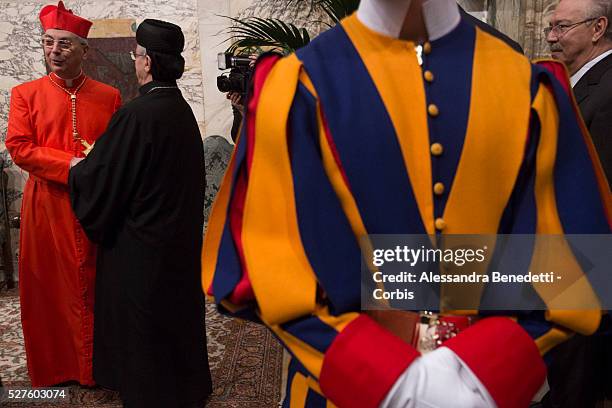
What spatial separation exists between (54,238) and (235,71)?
126cm

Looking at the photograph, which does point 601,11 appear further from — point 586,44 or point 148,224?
point 148,224

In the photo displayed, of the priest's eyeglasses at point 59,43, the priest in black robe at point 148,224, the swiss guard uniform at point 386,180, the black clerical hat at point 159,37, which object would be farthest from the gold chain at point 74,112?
the swiss guard uniform at point 386,180

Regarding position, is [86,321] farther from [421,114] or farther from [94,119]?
[421,114]

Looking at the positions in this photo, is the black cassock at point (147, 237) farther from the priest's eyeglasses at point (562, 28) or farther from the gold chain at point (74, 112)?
the priest's eyeglasses at point (562, 28)

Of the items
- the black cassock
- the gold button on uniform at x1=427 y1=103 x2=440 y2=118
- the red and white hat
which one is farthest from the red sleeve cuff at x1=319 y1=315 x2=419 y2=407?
the red and white hat

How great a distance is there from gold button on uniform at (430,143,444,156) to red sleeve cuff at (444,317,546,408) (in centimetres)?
27

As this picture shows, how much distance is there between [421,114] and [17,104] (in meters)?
2.60

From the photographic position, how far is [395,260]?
0.96 meters

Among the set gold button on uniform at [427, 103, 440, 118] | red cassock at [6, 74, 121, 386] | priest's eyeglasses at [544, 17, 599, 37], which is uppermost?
priest's eyeglasses at [544, 17, 599, 37]

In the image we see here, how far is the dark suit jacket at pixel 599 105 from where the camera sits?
2.17m

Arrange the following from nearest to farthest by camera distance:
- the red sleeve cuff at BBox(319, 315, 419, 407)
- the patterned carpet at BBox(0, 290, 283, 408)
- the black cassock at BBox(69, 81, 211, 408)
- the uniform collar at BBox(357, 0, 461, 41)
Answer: the red sleeve cuff at BBox(319, 315, 419, 407) < the uniform collar at BBox(357, 0, 461, 41) < the black cassock at BBox(69, 81, 211, 408) < the patterned carpet at BBox(0, 290, 283, 408)

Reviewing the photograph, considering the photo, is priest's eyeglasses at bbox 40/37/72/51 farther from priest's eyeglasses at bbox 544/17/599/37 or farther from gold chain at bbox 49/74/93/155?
priest's eyeglasses at bbox 544/17/599/37

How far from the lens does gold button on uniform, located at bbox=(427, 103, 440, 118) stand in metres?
0.94

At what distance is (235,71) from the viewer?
2.48m
